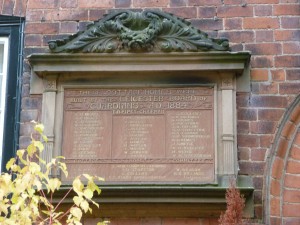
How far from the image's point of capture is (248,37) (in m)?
6.84

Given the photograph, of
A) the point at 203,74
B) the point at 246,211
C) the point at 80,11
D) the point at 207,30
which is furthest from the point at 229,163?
the point at 80,11

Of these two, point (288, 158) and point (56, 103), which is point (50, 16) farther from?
point (288, 158)

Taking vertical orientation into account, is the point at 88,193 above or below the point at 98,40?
below

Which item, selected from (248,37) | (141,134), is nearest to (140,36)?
(141,134)

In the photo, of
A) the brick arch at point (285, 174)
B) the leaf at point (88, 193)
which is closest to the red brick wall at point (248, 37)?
the brick arch at point (285, 174)

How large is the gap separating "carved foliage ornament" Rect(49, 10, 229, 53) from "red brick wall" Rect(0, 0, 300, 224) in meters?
0.23

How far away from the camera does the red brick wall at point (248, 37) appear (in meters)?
6.54

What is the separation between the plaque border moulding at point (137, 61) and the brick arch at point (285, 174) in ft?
1.49

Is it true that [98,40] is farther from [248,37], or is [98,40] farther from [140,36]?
[248,37]

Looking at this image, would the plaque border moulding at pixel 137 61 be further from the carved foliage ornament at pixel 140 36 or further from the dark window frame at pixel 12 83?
the dark window frame at pixel 12 83

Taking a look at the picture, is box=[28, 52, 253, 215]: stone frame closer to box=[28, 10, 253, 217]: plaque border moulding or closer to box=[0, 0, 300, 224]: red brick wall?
box=[28, 10, 253, 217]: plaque border moulding

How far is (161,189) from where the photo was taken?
6215 mm

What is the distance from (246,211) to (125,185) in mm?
1124

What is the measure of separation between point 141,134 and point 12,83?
56.8 inches
